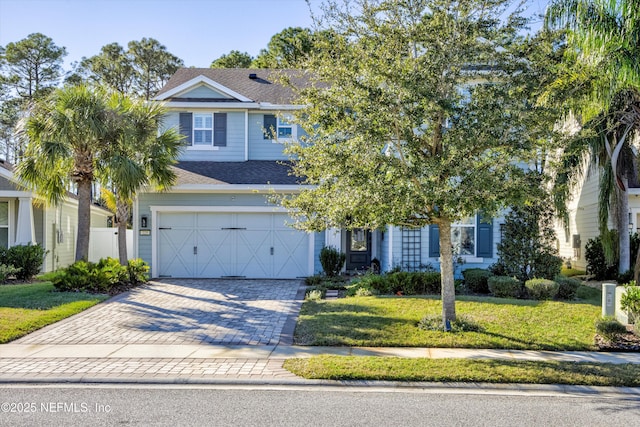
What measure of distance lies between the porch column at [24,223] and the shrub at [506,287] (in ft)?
50.1

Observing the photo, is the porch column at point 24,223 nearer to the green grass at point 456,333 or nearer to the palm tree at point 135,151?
the palm tree at point 135,151

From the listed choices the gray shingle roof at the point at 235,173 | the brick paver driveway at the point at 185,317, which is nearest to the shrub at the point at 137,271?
the brick paver driveway at the point at 185,317

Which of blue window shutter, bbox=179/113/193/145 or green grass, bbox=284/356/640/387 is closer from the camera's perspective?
green grass, bbox=284/356/640/387

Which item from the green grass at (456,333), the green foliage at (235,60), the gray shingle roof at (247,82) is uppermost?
the green foliage at (235,60)

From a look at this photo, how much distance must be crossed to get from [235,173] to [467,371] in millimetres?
12050

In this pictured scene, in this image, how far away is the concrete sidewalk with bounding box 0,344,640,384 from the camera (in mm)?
7109

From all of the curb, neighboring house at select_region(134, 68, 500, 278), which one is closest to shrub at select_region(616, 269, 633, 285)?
neighboring house at select_region(134, 68, 500, 278)

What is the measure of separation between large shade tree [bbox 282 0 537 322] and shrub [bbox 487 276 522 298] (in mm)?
4888

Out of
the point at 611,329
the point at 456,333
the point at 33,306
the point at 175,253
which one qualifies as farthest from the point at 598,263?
the point at 33,306

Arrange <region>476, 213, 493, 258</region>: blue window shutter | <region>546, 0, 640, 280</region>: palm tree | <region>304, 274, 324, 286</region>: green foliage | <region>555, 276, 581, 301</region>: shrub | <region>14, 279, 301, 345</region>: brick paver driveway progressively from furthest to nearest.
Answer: <region>476, 213, 493, 258</region>: blue window shutter, <region>304, 274, 324, 286</region>: green foliage, <region>555, 276, 581, 301</region>: shrub, <region>546, 0, 640, 280</region>: palm tree, <region>14, 279, 301, 345</region>: brick paver driveway

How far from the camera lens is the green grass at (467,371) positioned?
7055 mm

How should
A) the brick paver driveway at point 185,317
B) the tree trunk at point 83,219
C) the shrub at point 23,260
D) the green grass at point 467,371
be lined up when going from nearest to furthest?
the green grass at point 467,371, the brick paver driveway at point 185,317, the tree trunk at point 83,219, the shrub at point 23,260

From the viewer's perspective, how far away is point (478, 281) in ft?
46.2

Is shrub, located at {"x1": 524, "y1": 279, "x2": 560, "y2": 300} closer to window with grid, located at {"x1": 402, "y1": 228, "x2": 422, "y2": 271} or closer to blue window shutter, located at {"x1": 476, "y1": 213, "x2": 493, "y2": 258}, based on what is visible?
blue window shutter, located at {"x1": 476, "y1": 213, "x2": 493, "y2": 258}
